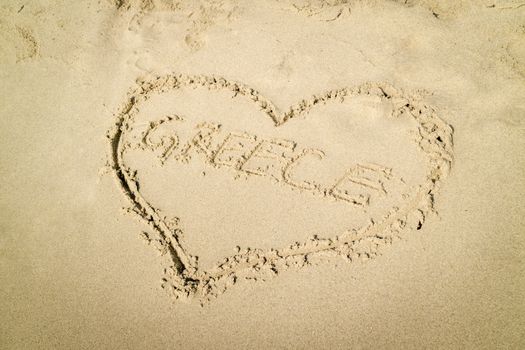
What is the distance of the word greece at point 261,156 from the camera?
2410mm

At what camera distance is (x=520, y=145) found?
2408 mm

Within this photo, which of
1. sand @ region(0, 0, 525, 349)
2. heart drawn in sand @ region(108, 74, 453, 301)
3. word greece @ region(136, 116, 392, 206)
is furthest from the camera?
word greece @ region(136, 116, 392, 206)

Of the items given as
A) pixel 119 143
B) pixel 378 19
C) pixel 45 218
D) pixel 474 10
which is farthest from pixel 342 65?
pixel 45 218

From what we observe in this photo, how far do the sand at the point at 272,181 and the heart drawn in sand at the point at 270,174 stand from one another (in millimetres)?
13

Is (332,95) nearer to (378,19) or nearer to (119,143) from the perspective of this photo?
(378,19)

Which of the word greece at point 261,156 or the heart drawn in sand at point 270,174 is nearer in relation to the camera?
the heart drawn in sand at point 270,174

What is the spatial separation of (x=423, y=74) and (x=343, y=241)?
150 centimetres

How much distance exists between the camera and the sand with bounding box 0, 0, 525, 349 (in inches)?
82.8

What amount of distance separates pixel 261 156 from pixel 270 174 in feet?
0.54

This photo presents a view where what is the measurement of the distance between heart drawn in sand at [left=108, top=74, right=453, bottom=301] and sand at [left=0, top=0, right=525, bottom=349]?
0.04ft

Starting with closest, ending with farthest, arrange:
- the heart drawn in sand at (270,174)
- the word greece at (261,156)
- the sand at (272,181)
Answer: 1. the sand at (272,181)
2. the heart drawn in sand at (270,174)
3. the word greece at (261,156)

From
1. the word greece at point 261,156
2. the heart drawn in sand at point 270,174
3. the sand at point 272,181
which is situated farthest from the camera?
the word greece at point 261,156

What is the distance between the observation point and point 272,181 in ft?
8.27

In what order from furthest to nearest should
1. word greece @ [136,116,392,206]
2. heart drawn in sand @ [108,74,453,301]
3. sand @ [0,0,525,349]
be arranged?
1. word greece @ [136,116,392,206]
2. heart drawn in sand @ [108,74,453,301]
3. sand @ [0,0,525,349]
